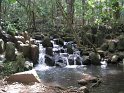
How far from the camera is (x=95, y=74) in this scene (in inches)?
599

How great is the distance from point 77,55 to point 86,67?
9.96ft

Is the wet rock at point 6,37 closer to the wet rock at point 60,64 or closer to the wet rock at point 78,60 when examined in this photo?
the wet rock at point 60,64

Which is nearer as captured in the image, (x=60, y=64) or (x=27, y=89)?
(x=27, y=89)

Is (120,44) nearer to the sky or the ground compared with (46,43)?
nearer to the ground

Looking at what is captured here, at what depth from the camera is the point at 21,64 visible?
14.6 meters

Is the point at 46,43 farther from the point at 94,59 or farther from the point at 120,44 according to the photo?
the point at 120,44

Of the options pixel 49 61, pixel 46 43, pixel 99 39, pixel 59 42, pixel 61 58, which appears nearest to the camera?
pixel 49 61

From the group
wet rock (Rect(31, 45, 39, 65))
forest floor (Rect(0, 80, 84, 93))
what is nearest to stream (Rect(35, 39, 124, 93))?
wet rock (Rect(31, 45, 39, 65))

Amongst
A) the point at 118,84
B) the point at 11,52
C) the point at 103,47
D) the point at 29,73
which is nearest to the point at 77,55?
the point at 103,47

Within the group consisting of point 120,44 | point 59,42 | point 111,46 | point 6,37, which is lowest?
point 111,46

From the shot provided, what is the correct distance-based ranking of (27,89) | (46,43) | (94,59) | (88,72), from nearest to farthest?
(27,89) < (88,72) < (94,59) < (46,43)

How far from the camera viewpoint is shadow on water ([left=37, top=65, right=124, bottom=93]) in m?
12.0

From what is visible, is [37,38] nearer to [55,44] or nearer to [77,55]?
[55,44]

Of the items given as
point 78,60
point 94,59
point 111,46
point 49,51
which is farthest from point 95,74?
point 111,46
